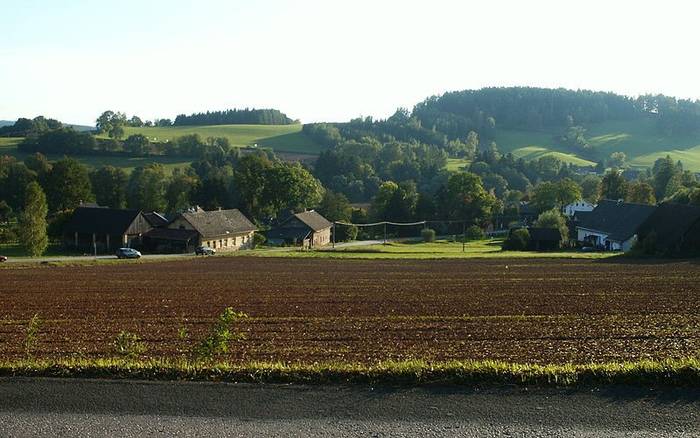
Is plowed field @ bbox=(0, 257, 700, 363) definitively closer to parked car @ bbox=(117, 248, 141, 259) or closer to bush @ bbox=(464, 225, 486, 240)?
parked car @ bbox=(117, 248, 141, 259)

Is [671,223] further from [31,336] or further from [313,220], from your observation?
[31,336]

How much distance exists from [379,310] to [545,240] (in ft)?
168

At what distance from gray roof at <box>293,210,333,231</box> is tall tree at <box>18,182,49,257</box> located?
33.9 meters

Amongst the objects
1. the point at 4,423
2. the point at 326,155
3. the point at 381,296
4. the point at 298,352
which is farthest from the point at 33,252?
the point at 326,155

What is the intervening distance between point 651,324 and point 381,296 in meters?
12.3

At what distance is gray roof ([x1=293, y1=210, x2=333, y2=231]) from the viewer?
278ft

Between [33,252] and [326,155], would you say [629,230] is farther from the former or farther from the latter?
[326,155]

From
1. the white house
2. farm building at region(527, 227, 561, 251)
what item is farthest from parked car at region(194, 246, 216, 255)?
the white house

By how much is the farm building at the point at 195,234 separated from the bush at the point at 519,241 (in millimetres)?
31978

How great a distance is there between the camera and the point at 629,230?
68000 mm

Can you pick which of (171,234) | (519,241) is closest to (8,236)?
(171,234)

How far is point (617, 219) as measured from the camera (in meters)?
72.2

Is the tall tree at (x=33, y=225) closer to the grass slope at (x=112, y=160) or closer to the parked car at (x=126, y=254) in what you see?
the parked car at (x=126, y=254)

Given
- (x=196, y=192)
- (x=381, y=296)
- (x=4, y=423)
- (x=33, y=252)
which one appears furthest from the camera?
(x=196, y=192)
